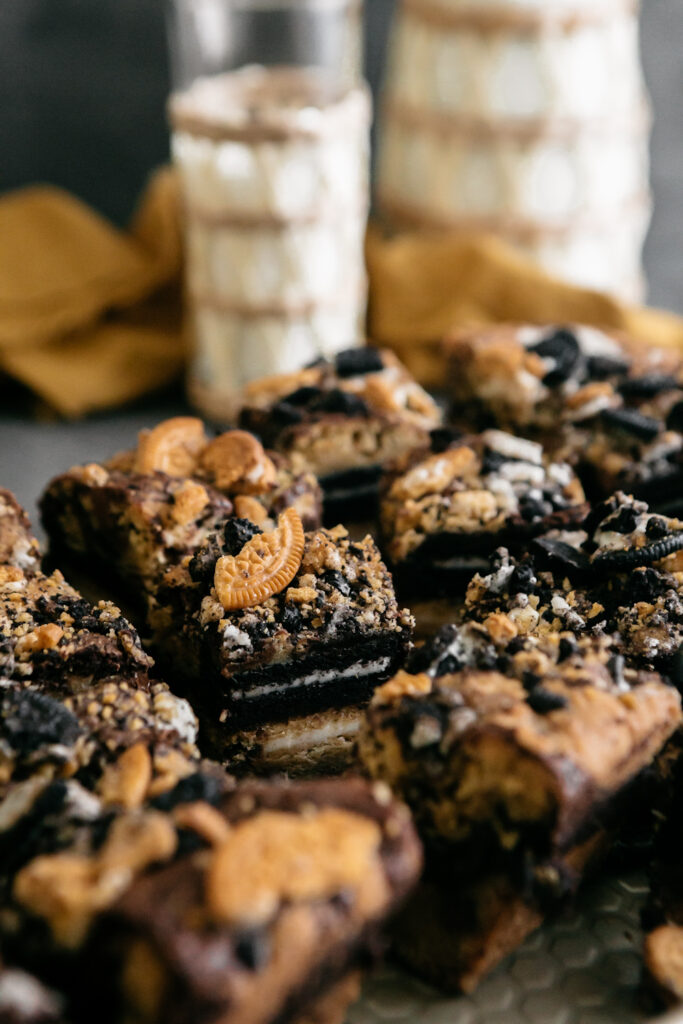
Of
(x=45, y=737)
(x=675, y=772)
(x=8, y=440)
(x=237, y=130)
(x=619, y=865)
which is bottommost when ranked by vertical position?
(x=8, y=440)

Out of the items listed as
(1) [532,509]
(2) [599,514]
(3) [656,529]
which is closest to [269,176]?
(1) [532,509]

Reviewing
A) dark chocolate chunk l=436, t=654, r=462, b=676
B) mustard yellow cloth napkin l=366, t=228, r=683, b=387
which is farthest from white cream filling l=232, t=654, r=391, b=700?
mustard yellow cloth napkin l=366, t=228, r=683, b=387

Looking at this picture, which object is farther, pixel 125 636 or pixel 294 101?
pixel 294 101

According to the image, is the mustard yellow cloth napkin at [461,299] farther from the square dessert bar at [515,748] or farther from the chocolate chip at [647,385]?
the square dessert bar at [515,748]

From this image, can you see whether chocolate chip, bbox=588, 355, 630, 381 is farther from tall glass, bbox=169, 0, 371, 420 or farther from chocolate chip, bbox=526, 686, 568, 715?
chocolate chip, bbox=526, 686, 568, 715

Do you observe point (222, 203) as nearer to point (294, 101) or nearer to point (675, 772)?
point (294, 101)

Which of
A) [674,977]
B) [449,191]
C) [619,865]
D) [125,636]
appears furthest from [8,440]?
[674,977]

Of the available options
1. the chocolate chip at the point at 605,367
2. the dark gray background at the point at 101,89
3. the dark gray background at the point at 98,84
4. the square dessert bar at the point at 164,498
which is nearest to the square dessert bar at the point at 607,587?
the square dessert bar at the point at 164,498

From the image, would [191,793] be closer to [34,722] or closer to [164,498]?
[34,722]
